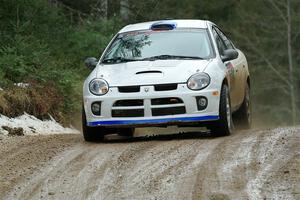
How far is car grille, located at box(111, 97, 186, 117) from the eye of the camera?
385 inches

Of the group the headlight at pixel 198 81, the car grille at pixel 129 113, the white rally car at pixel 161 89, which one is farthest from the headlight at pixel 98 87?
the headlight at pixel 198 81

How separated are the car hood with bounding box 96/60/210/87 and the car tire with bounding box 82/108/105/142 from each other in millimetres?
665

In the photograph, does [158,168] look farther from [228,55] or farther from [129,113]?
[228,55]

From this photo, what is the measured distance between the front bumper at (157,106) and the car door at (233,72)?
117cm

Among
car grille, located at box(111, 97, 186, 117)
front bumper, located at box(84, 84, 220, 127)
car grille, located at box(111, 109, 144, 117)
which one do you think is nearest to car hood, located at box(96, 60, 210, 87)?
front bumper, located at box(84, 84, 220, 127)

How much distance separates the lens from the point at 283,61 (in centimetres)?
4491

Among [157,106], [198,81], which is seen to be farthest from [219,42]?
[157,106]

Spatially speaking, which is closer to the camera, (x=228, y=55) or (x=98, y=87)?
(x=98, y=87)

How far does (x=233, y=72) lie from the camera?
11398mm

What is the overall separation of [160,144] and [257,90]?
34.9 meters

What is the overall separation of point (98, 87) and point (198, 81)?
134 centimetres

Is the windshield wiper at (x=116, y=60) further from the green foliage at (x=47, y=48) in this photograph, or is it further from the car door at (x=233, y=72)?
the green foliage at (x=47, y=48)

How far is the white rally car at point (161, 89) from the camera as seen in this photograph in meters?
9.79

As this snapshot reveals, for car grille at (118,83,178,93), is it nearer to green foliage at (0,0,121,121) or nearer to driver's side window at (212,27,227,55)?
driver's side window at (212,27,227,55)
